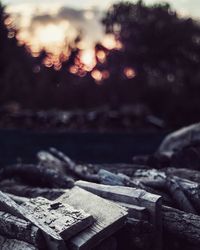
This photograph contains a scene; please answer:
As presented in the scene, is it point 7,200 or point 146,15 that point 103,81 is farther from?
point 7,200

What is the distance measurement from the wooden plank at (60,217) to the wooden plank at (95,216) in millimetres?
61

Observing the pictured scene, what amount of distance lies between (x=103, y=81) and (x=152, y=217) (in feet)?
75.8

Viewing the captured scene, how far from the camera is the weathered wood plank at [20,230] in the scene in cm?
258

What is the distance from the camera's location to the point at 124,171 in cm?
471

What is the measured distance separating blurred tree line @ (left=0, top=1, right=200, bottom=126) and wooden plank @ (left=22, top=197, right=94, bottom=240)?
642 inches

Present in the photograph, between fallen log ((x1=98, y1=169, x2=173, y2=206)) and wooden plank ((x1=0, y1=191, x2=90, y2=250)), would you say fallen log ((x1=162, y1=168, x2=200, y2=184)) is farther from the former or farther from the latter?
wooden plank ((x1=0, y1=191, x2=90, y2=250))

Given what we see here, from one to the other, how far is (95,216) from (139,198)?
429 millimetres

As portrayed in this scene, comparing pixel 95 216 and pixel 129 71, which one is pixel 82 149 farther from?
pixel 129 71

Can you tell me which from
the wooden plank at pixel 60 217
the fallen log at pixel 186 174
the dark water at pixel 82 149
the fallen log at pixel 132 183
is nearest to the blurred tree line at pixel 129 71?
the dark water at pixel 82 149

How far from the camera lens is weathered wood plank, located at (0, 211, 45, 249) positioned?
2.58 metres

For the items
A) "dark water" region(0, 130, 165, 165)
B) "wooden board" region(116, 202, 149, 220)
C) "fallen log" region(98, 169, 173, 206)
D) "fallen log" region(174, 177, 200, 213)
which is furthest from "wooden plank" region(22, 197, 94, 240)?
"dark water" region(0, 130, 165, 165)

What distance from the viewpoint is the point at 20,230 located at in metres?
2.67

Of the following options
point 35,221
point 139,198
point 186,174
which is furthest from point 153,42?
point 35,221

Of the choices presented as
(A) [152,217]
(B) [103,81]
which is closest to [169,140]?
(A) [152,217]
